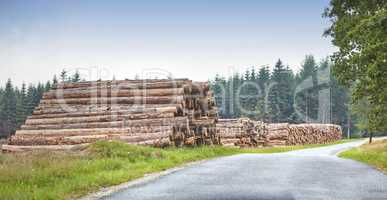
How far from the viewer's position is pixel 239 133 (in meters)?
36.1

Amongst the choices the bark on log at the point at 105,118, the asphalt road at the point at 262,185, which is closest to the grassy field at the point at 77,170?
the asphalt road at the point at 262,185

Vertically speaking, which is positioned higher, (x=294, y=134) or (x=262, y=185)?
(x=262, y=185)

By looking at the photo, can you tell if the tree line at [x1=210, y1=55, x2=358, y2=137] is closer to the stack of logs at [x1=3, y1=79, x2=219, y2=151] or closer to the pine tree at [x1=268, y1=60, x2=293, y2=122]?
the pine tree at [x1=268, y1=60, x2=293, y2=122]

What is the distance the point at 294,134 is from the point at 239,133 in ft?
35.8

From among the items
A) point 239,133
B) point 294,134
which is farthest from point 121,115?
point 294,134

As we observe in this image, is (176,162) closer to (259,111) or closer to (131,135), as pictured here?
(131,135)

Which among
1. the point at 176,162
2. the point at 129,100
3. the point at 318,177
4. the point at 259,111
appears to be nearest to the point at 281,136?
the point at 129,100

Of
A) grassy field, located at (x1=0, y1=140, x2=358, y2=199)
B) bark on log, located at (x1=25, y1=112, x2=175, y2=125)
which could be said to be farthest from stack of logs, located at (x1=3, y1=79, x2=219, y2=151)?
grassy field, located at (x1=0, y1=140, x2=358, y2=199)

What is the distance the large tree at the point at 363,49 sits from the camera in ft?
49.0

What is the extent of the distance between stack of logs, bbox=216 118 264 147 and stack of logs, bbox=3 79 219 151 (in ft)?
35.8

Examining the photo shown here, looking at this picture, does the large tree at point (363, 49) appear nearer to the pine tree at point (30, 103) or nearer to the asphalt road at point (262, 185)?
the asphalt road at point (262, 185)

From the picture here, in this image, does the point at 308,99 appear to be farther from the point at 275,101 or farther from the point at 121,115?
the point at 121,115

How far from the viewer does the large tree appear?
14938mm

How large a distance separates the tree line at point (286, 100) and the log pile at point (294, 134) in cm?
2592
